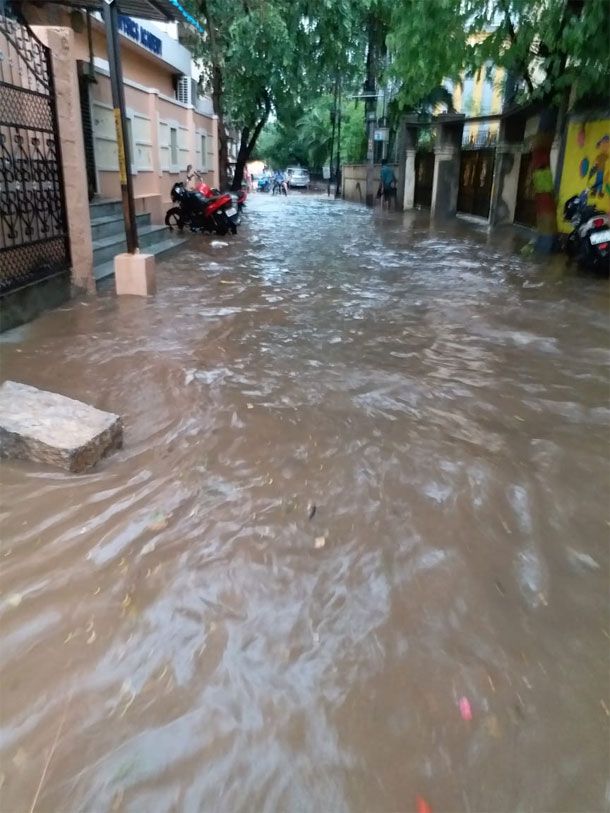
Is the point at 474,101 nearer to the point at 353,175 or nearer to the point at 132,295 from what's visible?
the point at 353,175

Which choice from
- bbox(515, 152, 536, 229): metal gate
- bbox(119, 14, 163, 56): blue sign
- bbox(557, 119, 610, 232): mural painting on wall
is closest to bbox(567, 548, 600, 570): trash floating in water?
bbox(557, 119, 610, 232): mural painting on wall

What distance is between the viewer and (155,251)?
35.9 feet

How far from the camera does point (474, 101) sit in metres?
33.6

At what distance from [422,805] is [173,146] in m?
16.5

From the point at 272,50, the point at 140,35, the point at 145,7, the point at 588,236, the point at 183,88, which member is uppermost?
the point at 272,50

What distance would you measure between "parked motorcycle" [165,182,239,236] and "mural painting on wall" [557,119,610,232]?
6703 millimetres

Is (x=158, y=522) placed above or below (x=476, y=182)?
below

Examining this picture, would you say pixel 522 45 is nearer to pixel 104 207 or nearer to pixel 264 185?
pixel 104 207

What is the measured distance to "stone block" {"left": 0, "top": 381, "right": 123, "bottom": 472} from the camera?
3.27 m

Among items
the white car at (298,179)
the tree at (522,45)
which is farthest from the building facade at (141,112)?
the white car at (298,179)

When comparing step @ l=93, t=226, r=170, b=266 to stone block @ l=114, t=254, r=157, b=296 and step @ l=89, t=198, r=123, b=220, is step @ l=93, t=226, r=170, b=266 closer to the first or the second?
step @ l=89, t=198, r=123, b=220

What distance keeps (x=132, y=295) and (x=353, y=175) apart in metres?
27.1

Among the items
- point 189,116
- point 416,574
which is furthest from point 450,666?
point 189,116

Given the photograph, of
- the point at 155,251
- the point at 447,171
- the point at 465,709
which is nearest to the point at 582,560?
the point at 465,709
